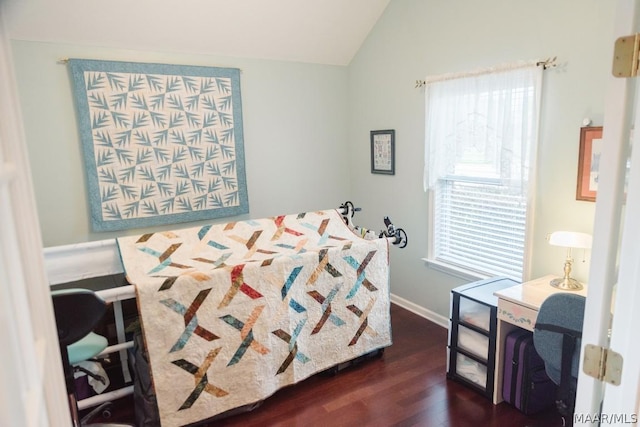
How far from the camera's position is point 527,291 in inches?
94.4

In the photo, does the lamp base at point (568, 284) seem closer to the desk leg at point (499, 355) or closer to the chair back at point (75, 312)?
the desk leg at point (499, 355)

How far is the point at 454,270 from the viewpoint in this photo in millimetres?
3271

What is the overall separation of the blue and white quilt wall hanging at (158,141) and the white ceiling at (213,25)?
180mm

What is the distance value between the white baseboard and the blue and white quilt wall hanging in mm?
1680

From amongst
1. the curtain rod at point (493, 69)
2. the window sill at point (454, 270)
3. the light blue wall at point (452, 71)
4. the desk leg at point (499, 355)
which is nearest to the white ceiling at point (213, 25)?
the light blue wall at point (452, 71)

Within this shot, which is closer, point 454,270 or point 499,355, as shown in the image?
point 499,355

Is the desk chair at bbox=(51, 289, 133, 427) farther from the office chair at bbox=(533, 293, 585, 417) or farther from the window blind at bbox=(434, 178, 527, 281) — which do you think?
the window blind at bbox=(434, 178, 527, 281)

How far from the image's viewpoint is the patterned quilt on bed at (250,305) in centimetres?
214

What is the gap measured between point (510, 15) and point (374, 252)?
5.71 feet

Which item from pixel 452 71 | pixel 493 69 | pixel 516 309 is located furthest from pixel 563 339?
pixel 452 71

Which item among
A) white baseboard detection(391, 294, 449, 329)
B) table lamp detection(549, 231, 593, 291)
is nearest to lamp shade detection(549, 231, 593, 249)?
table lamp detection(549, 231, 593, 291)

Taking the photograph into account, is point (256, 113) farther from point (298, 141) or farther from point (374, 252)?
point (374, 252)

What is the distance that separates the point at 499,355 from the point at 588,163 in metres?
1.20

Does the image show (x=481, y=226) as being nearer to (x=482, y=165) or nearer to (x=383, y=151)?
(x=482, y=165)
